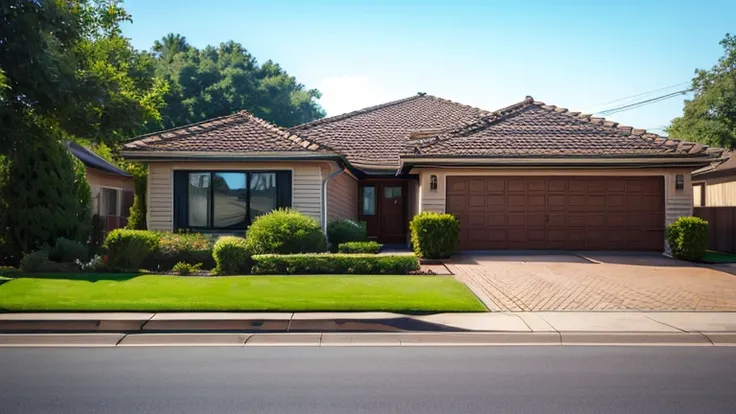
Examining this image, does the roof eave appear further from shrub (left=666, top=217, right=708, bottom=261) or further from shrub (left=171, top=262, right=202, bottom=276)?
shrub (left=171, top=262, right=202, bottom=276)

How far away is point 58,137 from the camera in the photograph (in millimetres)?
15570

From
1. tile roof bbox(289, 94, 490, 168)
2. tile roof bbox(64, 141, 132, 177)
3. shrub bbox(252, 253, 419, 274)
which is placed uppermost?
tile roof bbox(289, 94, 490, 168)

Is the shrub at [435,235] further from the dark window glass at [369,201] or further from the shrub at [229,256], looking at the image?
the dark window glass at [369,201]

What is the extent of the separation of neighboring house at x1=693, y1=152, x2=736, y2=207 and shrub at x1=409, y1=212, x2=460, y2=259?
1374 cm

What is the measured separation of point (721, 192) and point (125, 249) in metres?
24.6

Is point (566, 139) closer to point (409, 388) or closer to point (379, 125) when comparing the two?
point (379, 125)

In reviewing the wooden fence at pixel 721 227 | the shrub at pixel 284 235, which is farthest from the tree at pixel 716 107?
the shrub at pixel 284 235

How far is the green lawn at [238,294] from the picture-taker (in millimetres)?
10617

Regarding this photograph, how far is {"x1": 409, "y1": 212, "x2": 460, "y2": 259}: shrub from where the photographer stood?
16.9 metres

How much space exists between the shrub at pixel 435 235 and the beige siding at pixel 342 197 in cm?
399

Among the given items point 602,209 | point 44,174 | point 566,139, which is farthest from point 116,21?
point 602,209

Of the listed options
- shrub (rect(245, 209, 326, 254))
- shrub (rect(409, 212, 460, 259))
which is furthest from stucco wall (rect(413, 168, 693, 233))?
shrub (rect(245, 209, 326, 254))

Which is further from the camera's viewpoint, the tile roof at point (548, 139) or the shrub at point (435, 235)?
the tile roof at point (548, 139)

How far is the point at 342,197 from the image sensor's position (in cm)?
2227
